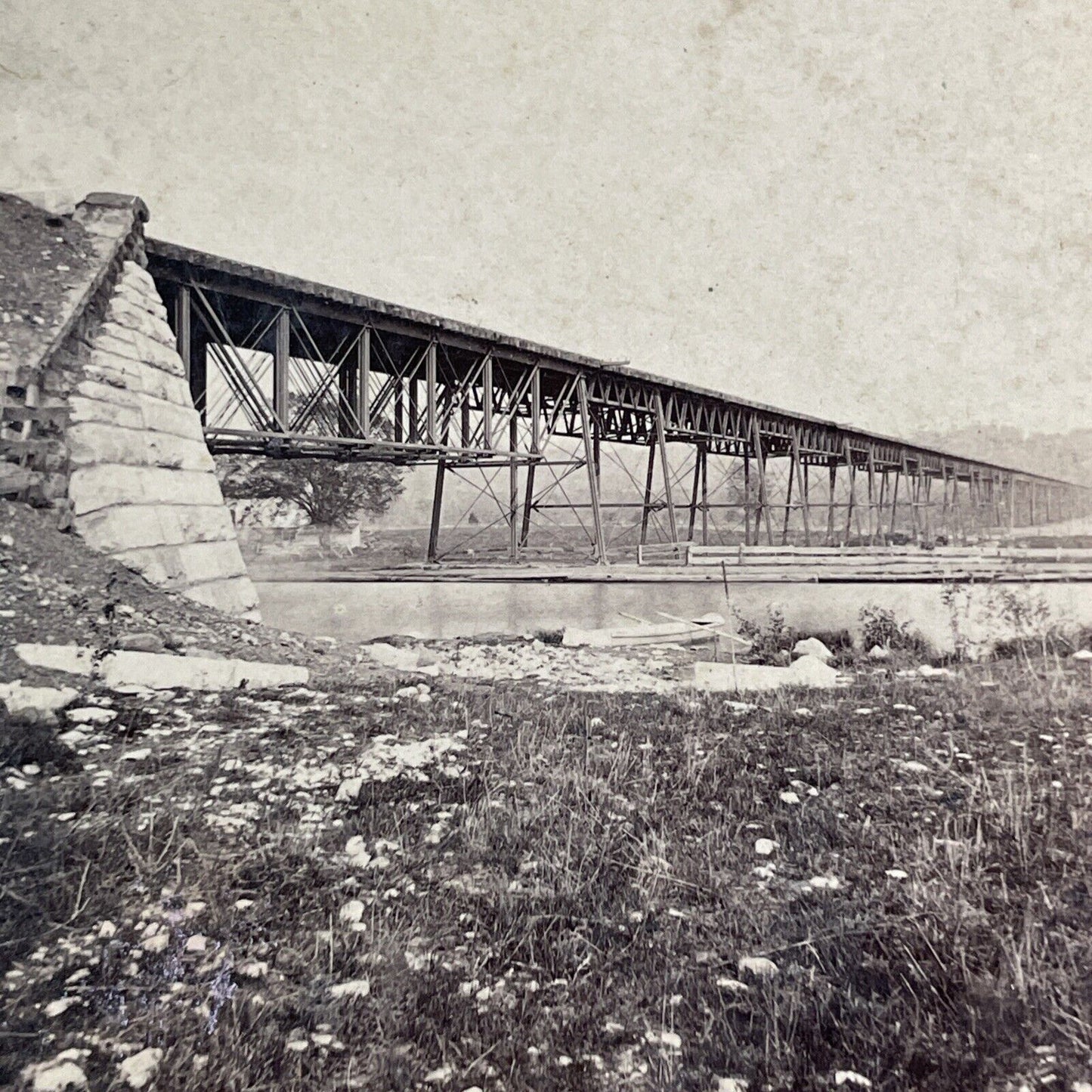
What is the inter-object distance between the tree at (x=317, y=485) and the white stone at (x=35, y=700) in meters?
20.0

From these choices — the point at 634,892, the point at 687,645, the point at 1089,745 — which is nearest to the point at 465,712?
the point at 634,892

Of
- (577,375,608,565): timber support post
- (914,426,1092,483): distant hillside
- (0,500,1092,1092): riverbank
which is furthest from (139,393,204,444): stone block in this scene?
(577,375,608,565): timber support post

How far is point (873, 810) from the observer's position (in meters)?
3.54

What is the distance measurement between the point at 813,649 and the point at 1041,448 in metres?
3.09

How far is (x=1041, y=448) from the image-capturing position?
20.5 feet

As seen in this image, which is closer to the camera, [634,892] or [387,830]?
[634,892]

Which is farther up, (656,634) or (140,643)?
(140,643)

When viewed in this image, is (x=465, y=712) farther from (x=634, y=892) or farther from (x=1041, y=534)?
(x=1041, y=534)

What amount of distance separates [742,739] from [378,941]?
288 cm

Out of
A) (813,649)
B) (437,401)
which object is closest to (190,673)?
(813,649)

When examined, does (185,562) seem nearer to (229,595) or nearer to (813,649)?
(229,595)

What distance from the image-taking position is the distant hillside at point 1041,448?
5589mm

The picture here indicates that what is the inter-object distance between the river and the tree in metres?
11.0

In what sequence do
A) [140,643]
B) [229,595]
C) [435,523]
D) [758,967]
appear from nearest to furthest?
[758,967]
[140,643]
[229,595]
[435,523]
